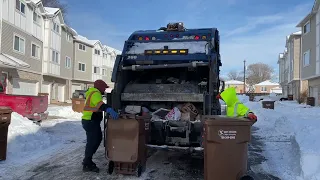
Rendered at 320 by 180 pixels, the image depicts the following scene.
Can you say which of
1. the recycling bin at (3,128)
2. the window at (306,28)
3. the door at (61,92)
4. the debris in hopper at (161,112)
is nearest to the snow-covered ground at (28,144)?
the recycling bin at (3,128)

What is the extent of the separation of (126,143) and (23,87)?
19.9m

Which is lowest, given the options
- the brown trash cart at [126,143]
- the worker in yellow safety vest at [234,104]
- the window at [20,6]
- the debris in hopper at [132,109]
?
the brown trash cart at [126,143]

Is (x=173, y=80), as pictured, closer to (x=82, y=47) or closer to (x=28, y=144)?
(x=28, y=144)

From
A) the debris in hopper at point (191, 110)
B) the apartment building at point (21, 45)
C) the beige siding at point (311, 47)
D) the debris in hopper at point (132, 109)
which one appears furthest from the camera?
the beige siding at point (311, 47)

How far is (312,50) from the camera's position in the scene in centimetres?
2664

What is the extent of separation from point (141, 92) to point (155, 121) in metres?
0.84

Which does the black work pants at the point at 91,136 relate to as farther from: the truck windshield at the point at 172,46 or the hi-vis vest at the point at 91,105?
the truck windshield at the point at 172,46

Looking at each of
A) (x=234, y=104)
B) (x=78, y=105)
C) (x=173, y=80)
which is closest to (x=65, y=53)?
(x=78, y=105)

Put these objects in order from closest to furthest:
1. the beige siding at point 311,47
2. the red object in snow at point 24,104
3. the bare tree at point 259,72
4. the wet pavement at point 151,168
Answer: the wet pavement at point 151,168 → the red object in snow at point 24,104 → the beige siding at point 311,47 → the bare tree at point 259,72

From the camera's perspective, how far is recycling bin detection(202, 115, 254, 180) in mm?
4574

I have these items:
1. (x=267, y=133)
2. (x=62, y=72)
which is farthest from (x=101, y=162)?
(x=62, y=72)

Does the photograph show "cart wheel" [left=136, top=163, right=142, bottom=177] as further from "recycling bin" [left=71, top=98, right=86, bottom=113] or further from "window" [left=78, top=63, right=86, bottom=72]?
"window" [left=78, top=63, right=86, bottom=72]

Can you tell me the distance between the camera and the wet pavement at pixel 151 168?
542 cm

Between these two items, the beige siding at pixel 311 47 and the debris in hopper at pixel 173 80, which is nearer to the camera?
the debris in hopper at pixel 173 80
